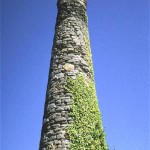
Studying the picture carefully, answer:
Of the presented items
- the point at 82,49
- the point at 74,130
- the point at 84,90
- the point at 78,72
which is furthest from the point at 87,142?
the point at 82,49

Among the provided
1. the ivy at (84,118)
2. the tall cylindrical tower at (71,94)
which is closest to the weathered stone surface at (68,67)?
the tall cylindrical tower at (71,94)

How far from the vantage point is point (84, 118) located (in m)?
8.45

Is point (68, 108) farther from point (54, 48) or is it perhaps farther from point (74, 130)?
point (54, 48)

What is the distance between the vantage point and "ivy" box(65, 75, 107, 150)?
8.03m

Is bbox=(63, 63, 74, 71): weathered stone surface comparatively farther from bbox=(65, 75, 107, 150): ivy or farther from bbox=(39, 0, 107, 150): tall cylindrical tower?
bbox=(65, 75, 107, 150): ivy

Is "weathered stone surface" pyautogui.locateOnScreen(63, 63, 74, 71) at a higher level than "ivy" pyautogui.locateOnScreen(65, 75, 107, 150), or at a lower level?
higher

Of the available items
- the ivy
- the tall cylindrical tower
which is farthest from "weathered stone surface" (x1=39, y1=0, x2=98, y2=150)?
the ivy

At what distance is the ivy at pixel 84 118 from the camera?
803cm

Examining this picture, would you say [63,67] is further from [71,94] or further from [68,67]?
Answer: [71,94]

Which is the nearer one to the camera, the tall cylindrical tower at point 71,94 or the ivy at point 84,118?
the ivy at point 84,118

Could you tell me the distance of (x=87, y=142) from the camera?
802 centimetres

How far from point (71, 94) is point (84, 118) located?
813mm

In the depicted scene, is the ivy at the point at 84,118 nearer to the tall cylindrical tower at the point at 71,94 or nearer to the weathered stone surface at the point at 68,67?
the tall cylindrical tower at the point at 71,94

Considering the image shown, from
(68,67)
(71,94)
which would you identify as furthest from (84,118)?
(68,67)
